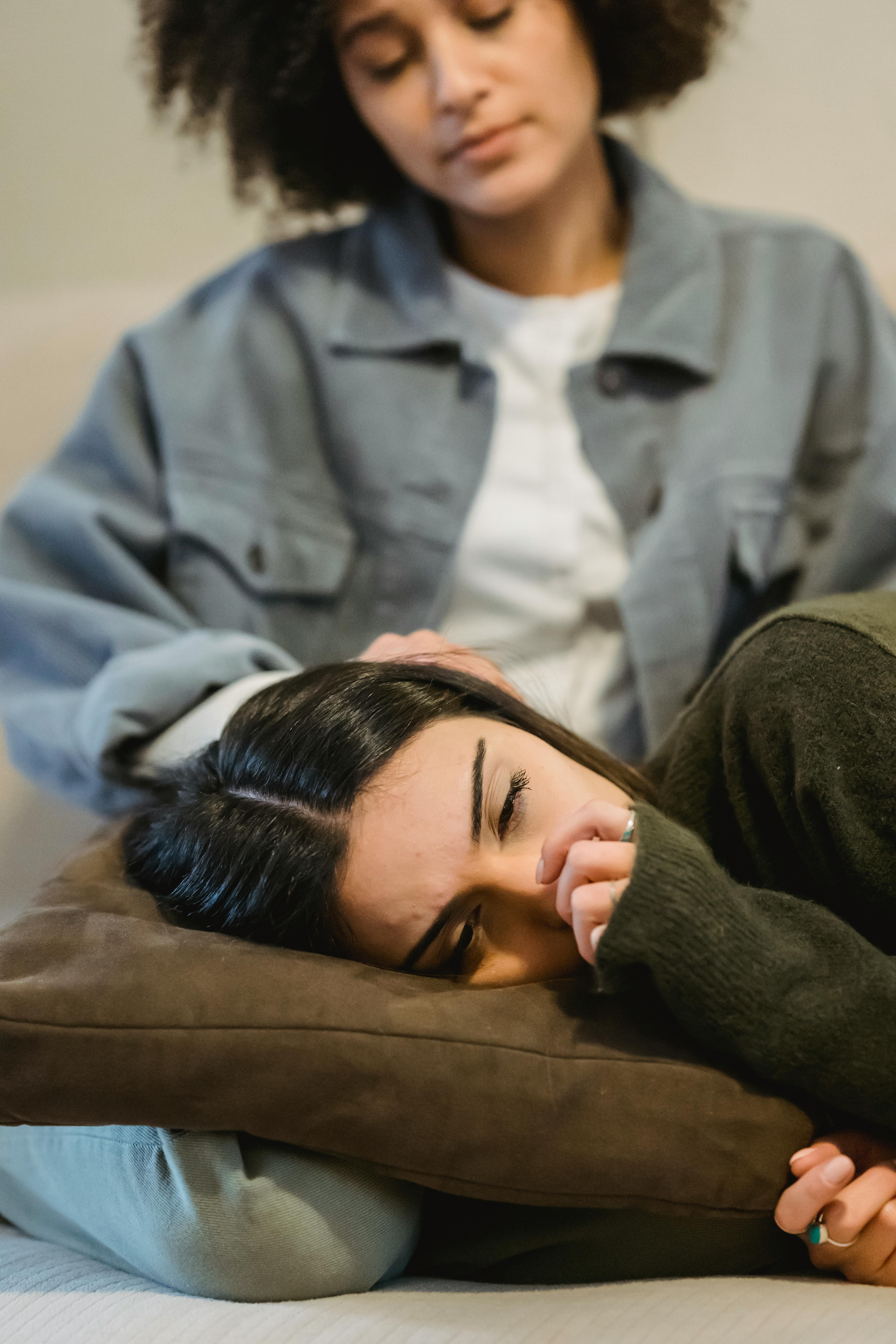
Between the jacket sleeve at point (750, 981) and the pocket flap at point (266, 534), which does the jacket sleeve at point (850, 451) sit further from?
the jacket sleeve at point (750, 981)

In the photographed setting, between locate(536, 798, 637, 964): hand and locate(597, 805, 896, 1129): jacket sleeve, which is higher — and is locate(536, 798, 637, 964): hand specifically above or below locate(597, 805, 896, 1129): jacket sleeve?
above

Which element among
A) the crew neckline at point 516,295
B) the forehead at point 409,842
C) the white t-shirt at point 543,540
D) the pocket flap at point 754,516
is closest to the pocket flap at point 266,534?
the white t-shirt at point 543,540

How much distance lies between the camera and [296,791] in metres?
0.71

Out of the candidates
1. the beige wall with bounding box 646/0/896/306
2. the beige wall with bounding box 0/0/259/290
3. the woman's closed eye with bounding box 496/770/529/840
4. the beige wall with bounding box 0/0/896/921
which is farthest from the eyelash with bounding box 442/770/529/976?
the beige wall with bounding box 0/0/259/290

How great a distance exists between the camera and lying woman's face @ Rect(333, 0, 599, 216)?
3.16 feet

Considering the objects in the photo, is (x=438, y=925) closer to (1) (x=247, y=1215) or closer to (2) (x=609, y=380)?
(1) (x=247, y=1215)

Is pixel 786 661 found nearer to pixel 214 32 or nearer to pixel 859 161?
pixel 214 32

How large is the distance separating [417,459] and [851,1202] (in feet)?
2.45

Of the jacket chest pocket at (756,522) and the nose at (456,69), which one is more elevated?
the nose at (456,69)

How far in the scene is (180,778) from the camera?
0.83 meters

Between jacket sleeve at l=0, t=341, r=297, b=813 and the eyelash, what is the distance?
0.37 metres

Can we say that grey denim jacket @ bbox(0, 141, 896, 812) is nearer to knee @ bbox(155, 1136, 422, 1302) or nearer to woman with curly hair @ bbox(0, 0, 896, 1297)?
woman with curly hair @ bbox(0, 0, 896, 1297)

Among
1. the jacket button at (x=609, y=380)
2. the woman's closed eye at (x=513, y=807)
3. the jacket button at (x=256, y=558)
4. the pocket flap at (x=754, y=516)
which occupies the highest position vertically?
the jacket button at (x=609, y=380)

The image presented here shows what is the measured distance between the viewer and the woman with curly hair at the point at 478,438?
110 centimetres
